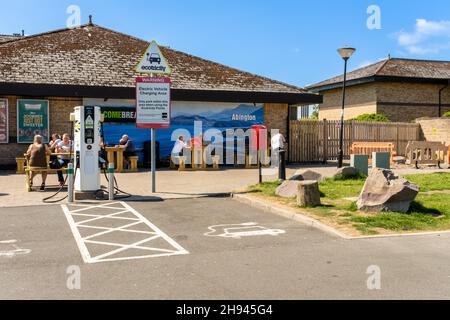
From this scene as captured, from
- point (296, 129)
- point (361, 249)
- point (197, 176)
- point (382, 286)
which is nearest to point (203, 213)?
point (361, 249)

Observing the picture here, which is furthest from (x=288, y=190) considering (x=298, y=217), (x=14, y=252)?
(x=14, y=252)

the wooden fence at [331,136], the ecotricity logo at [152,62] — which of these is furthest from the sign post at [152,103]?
the wooden fence at [331,136]

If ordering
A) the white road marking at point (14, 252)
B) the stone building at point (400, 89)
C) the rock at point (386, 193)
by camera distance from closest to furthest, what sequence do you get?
1. the white road marking at point (14, 252)
2. the rock at point (386, 193)
3. the stone building at point (400, 89)

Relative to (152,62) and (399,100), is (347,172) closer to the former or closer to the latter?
(152,62)

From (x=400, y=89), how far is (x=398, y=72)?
3.73 ft

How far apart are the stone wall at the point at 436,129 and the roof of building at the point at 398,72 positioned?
17.8 feet

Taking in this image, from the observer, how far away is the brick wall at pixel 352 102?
110 feet

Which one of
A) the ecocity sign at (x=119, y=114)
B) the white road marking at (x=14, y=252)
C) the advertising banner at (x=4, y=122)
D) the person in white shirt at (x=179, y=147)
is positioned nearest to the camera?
the white road marking at (x=14, y=252)

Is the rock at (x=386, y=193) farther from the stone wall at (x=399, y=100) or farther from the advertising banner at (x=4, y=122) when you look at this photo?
the stone wall at (x=399, y=100)

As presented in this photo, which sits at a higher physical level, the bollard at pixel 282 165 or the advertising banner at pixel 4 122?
the advertising banner at pixel 4 122

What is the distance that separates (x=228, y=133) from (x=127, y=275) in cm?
1656

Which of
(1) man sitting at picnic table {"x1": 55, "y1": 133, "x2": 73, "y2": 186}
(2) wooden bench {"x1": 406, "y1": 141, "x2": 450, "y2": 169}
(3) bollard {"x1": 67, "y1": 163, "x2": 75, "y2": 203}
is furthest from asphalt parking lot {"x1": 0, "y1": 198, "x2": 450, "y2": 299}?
(2) wooden bench {"x1": 406, "y1": 141, "x2": 450, "y2": 169}
